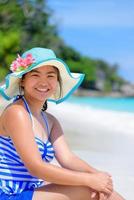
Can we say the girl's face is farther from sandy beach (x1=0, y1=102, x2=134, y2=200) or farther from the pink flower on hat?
sandy beach (x1=0, y1=102, x2=134, y2=200)

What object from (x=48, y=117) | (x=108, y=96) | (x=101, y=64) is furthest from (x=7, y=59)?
(x=101, y=64)

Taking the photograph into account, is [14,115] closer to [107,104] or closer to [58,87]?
[58,87]

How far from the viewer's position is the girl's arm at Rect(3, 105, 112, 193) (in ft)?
7.45

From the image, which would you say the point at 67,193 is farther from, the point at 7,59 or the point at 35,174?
the point at 7,59

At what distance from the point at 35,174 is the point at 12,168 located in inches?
4.7

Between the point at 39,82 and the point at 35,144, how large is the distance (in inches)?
11.0

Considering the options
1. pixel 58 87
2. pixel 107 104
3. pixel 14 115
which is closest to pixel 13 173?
pixel 14 115

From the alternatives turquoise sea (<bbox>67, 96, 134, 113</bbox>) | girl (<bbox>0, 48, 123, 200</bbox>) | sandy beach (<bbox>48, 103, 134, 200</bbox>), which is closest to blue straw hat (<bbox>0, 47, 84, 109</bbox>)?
girl (<bbox>0, 48, 123, 200</bbox>)

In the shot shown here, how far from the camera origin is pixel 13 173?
7.73 feet

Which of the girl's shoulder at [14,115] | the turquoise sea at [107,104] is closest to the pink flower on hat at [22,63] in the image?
the girl's shoulder at [14,115]

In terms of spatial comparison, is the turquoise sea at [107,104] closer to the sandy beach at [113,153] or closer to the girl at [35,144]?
the sandy beach at [113,153]

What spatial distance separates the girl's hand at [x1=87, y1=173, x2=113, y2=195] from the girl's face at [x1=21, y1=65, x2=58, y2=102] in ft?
1.32

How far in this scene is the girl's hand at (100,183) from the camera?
2.29 m

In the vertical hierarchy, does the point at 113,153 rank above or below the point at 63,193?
below
